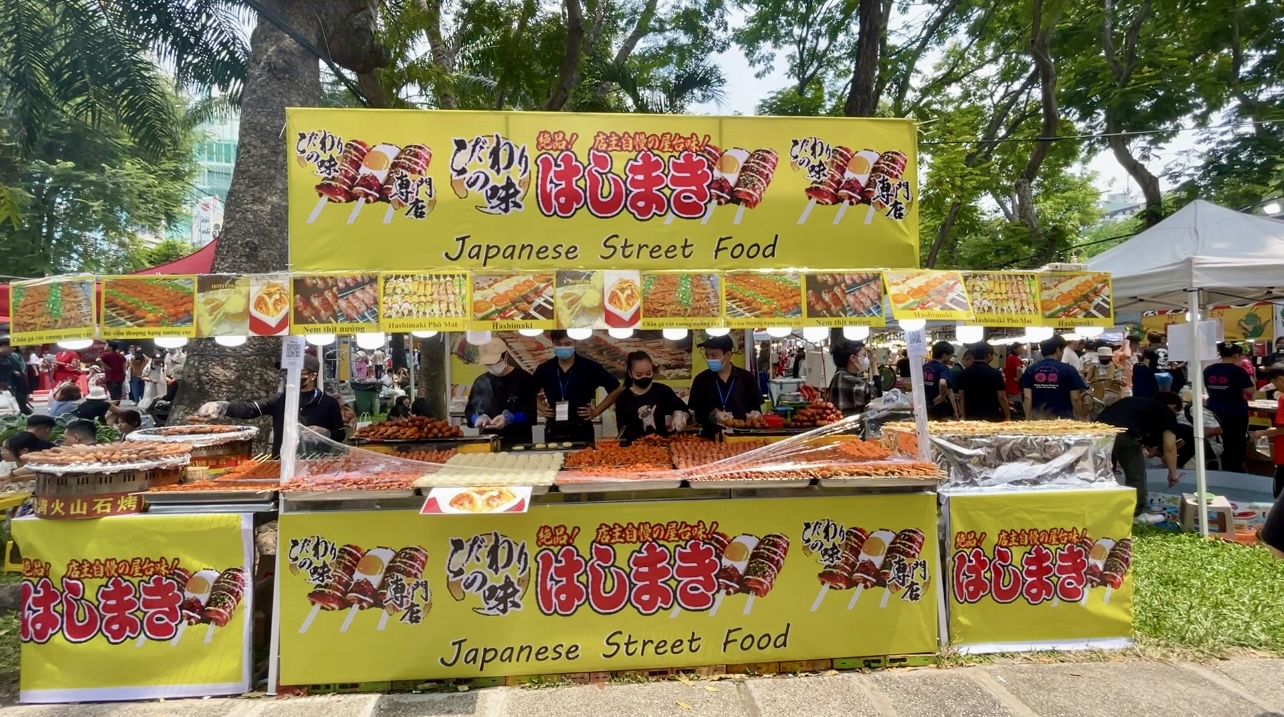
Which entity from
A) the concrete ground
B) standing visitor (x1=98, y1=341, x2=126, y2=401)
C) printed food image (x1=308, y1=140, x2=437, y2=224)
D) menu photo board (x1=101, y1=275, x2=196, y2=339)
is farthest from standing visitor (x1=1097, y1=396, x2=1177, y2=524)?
standing visitor (x1=98, y1=341, x2=126, y2=401)

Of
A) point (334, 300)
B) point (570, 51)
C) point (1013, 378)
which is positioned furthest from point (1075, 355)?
point (334, 300)

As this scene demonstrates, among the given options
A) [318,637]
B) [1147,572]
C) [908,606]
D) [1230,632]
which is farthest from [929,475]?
[318,637]

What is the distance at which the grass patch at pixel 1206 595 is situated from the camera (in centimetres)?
482

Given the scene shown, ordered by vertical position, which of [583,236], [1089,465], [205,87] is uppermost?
[205,87]

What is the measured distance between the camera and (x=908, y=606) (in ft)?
15.0

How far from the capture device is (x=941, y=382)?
11.4m

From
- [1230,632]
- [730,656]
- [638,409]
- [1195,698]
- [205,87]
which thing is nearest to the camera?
[1195,698]

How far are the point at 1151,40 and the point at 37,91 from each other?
20095 millimetres

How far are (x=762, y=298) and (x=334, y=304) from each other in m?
2.47

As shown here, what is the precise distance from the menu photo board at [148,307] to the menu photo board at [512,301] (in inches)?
61.6

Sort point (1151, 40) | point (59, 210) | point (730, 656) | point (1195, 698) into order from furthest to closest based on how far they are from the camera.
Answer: point (59, 210) < point (1151, 40) < point (730, 656) < point (1195, 698)

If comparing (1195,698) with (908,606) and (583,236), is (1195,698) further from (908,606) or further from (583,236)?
(583,236)

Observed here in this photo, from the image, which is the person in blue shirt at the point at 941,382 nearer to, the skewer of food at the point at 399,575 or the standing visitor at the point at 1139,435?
the standing visitor at the point at 1139,435

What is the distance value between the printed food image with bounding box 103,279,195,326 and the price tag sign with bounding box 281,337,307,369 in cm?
53
